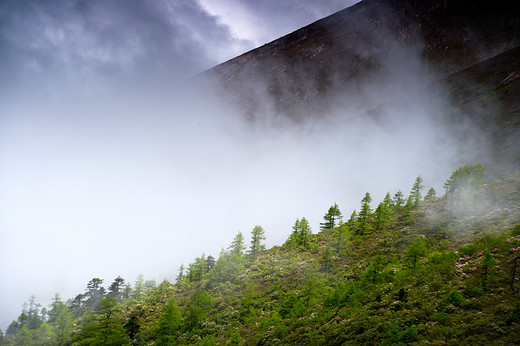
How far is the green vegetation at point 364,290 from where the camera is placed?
16031mm

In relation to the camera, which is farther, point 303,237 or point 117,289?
point 117,289

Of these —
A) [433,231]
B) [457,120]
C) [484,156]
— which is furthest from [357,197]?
[433,231]

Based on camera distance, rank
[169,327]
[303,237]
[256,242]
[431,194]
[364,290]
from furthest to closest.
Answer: [431,194] < [256,242] < [303,237] < [169,327] < [364,290]

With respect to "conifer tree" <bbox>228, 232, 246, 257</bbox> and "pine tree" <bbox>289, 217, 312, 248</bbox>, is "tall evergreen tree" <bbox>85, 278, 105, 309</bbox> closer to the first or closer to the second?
"conifer tree" <bbox>228, 232, 246, 257</bbox>

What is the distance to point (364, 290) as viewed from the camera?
87.2 ft

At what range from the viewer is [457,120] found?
12256 centimetres

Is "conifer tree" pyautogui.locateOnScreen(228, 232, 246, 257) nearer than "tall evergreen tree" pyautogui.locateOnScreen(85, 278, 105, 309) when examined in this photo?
Yes

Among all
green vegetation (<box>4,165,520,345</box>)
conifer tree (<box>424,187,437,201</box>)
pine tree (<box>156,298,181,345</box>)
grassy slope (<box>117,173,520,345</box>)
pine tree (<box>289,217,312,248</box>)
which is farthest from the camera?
conifer tree (<box>424,187,437,201</box>)

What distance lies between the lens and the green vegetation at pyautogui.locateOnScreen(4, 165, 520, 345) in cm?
1603

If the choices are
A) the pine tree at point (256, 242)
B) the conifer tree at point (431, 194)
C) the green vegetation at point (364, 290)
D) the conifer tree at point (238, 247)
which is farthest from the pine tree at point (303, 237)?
the conifer tree at point (431, 194)

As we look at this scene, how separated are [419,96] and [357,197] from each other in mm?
93483

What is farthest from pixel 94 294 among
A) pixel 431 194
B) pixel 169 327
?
pixel 431 194

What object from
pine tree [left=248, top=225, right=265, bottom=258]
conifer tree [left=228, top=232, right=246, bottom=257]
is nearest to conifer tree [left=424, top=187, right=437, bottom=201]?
pine tree [left=248, top=225, right=265, bottom=258]

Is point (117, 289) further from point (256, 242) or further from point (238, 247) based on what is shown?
point (256, 242)
